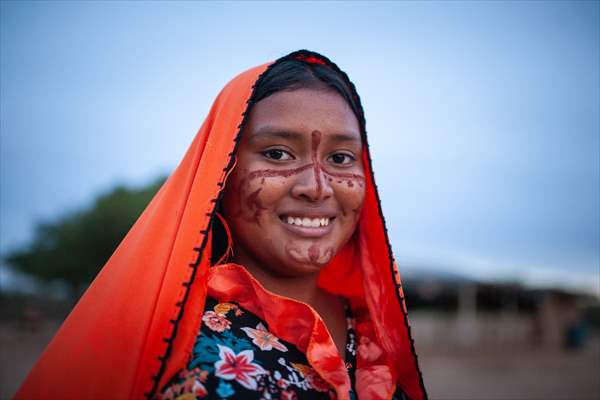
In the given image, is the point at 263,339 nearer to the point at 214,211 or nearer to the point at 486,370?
the point at 214,211

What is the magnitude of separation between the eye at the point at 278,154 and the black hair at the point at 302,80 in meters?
0.22

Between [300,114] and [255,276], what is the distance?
0.70 meters

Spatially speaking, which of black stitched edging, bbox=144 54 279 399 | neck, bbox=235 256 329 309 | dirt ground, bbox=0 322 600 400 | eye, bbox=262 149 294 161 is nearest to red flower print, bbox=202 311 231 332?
black stitched edging, bbox=144 54 279 399

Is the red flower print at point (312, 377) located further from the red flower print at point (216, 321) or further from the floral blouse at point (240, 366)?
the red flower print at point (216, 321)

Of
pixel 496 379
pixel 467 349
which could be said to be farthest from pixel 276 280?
pixel 467 349

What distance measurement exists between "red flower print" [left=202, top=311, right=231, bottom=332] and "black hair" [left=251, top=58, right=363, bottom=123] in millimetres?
851

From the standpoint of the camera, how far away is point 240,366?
4.63ft

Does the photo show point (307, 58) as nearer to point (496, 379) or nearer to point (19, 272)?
point (496, 379)

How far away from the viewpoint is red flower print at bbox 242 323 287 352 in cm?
157

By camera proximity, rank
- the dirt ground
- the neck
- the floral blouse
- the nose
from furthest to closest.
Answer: the dirt ground
the neck
the nose
the floral blouse

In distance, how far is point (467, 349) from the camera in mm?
16203

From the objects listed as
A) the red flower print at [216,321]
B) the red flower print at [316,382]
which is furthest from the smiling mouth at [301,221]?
the red flower print at [316,382]

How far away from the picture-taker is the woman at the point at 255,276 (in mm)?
1379

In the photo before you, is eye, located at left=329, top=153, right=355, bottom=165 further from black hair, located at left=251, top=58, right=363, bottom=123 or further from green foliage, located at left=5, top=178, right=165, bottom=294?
green foliage, located at left=5, top=178, right=165, bottom=294
